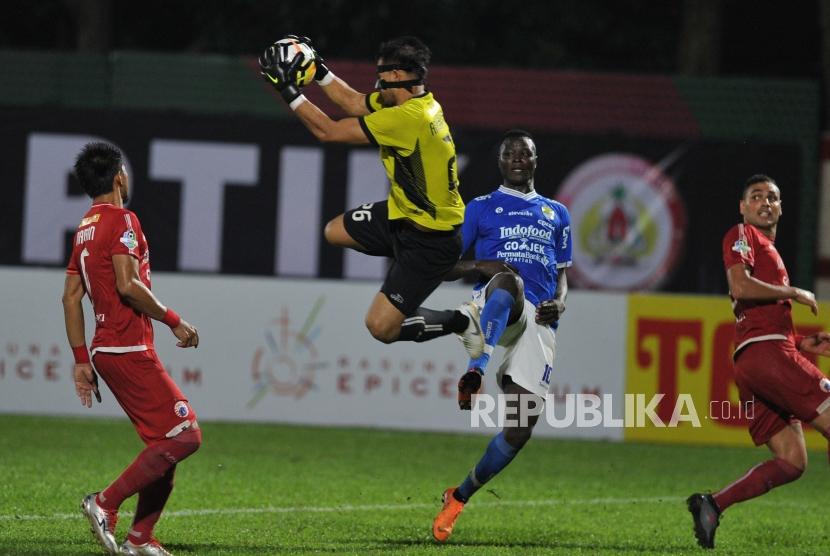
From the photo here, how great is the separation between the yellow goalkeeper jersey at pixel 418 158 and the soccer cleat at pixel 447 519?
5.81ft

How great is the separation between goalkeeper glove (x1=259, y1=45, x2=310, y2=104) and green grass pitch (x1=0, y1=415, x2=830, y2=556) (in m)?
2.55

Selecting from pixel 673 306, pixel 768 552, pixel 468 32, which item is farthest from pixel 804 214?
pixel 768 552

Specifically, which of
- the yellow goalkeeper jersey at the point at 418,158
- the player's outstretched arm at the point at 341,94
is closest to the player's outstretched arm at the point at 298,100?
the yellow goalkeeper jersey at the point at 418,158

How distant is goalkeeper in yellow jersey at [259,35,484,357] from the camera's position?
775 centimetres

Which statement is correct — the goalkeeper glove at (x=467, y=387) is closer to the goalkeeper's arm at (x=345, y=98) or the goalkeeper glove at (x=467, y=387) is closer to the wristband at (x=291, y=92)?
the goalkeeper's arm at (x=345, y=98)

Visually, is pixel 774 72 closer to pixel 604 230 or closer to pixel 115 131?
pixel 604 230

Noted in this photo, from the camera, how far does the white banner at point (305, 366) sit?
1508 centimetres

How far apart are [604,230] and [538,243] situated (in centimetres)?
790

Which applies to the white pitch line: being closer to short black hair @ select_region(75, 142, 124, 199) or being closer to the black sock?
the black sock

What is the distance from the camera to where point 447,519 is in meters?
8.70

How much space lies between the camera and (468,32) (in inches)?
939

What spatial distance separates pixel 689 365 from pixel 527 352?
609 centimetres

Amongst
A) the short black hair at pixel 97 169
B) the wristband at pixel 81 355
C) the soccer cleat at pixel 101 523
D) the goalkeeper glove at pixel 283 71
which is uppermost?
the goalkeeper glove at pixel 283 71

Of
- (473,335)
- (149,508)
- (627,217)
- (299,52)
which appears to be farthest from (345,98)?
(627,217)
